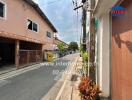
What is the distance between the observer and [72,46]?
365ft

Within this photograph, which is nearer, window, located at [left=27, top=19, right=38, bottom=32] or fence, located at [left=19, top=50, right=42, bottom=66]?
fence, located at [left=19, top=50, right=42, bottom=66]

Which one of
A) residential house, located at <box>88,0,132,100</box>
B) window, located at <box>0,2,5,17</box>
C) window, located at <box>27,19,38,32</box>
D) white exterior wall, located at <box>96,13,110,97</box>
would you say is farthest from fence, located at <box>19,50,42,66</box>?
white exterior wall, located at <box>96,13,110,97</box>

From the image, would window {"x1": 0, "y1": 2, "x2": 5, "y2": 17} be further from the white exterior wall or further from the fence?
the white exterior wall

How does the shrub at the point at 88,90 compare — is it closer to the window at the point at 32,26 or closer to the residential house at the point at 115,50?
the residential house at the point at 115,50

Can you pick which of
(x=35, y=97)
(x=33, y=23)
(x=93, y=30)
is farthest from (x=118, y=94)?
(x=33, y=23)

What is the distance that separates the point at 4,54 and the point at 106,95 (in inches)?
970

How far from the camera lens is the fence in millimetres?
23625

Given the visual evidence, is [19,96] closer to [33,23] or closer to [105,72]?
[105,72]

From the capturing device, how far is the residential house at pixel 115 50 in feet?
16.7

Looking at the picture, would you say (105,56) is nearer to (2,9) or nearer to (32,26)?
(2,9)

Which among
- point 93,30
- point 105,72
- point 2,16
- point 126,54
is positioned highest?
point 2,16

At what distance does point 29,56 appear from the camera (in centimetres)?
2688

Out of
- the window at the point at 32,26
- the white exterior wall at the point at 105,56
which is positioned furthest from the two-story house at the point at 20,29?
the white exterior wall at the point at 105,56

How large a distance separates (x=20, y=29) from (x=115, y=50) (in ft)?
59.8
